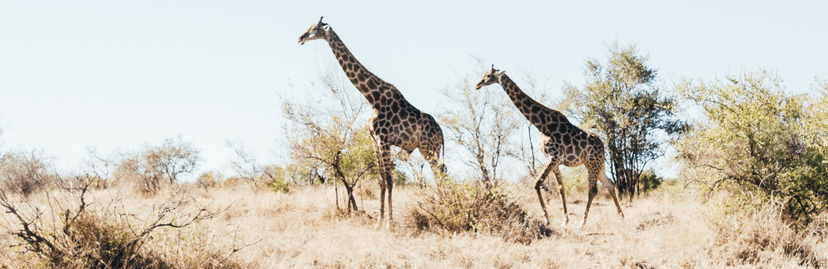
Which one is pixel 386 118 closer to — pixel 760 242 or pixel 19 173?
pixel 760 242

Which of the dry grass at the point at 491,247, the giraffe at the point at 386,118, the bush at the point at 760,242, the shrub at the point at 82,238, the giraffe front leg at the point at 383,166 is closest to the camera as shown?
the shrub at the point at 82,238

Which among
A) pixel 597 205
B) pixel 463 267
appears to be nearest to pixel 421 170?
pixel 463 267

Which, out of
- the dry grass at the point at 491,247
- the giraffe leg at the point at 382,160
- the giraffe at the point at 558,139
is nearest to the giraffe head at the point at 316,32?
the giraffe leg at the point at 382,160

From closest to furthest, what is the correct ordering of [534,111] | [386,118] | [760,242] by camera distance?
[760,242] < [386,118] < [534,111]

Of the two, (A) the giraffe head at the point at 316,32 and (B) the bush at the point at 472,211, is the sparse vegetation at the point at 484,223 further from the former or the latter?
(A) the giraffe head at the point at 316,32

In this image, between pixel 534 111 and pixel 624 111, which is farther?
pixel 624 111

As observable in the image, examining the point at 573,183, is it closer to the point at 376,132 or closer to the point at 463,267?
the point at 376,132

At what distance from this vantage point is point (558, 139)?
32.2ft

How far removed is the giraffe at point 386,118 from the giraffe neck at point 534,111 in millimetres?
1616

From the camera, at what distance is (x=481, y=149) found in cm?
1566

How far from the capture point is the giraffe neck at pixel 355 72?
9602 millimetres

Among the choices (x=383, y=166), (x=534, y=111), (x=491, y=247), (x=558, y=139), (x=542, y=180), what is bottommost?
(x=491, y=247)

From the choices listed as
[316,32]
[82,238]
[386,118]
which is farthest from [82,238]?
[316,32]

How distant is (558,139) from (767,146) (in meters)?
3.21
